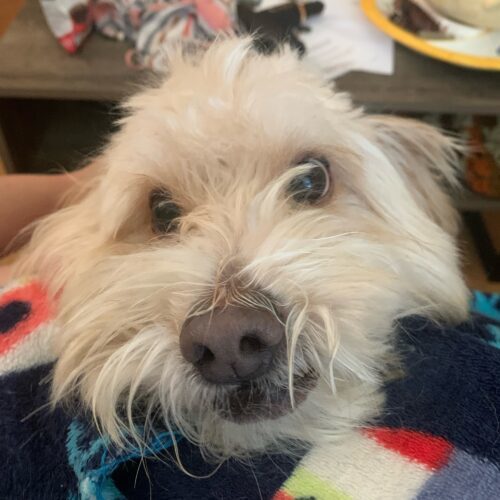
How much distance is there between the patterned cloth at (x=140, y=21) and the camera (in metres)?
1.36

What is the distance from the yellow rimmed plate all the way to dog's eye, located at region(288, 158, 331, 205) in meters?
0.65

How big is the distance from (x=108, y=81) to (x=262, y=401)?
1.00m

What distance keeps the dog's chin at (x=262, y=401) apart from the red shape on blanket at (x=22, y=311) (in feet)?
1.06

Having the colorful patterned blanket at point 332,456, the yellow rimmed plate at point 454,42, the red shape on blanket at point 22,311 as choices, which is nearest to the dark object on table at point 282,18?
the yellow rimmed plate at point 454,42

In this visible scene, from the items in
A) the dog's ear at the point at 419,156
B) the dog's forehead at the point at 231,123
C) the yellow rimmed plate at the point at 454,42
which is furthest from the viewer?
the yellow rimmed plate at the point at 454,42

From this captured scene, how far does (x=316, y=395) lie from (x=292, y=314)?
0.11 meters

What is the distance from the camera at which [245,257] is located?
2.18ft

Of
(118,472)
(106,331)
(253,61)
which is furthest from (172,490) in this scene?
(253,61)

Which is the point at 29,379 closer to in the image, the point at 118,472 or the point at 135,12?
the point at 118,472

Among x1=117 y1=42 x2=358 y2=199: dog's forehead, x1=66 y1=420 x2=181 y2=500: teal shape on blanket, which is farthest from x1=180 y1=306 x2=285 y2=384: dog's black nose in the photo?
x1=117 y1=42 x2=358 y2=199: dog's forehead

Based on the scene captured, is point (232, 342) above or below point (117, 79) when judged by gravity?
above

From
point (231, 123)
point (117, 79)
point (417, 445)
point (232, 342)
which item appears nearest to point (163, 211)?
point (231, 123)

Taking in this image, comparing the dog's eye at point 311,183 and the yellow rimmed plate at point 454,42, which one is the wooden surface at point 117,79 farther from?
the dog's eye at point 311,183

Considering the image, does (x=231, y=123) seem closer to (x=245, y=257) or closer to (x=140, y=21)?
(x=245, y=257)
